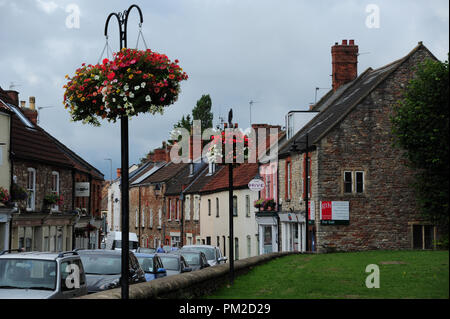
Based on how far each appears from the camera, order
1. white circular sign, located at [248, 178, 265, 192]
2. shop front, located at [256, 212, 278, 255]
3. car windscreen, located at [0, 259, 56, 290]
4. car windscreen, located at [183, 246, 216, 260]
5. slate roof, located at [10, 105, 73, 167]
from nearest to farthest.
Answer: car windscreen, located at [0, 259, 56, 290] → white circular sign, located at [248, 178, 265, 192] → car windscreen, located at [183, 246, 216, 260] → slate roof, located at [10, 105, 73, 167] → shop front, located at [256, 212, 278, 255]

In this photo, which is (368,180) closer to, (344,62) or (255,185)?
(255,185)

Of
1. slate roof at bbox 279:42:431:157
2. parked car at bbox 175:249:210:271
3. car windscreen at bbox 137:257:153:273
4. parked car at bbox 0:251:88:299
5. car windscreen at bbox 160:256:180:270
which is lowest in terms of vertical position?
parked car at bbox 175:249:210:271

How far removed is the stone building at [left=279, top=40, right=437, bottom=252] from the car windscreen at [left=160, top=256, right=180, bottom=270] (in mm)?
12026

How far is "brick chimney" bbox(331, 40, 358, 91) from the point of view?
43594mm

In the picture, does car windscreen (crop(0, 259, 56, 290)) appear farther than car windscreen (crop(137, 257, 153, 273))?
No

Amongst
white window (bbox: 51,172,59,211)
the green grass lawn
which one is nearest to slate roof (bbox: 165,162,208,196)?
white window (bbox: 51,172,59,211)

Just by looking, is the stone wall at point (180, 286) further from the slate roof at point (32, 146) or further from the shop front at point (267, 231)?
the shop front at point (267, 231)

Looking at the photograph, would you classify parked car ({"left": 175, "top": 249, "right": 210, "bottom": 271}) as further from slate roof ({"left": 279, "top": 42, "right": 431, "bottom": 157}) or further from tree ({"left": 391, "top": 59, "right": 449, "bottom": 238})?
tree ({"left": 391, "top": 59, "right": 449, "bottom": 238})

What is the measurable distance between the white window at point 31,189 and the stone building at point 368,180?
1414 centimetres

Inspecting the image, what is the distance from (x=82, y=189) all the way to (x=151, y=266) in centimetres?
2274

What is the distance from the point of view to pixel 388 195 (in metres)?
34.9

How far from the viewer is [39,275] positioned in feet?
44.2
